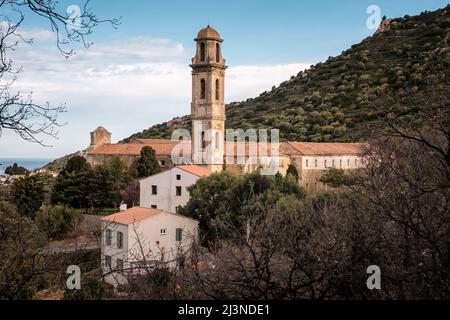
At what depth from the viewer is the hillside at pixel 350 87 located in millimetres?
61250

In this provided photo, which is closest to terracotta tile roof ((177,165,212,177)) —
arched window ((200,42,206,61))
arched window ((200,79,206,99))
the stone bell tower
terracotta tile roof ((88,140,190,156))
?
the stone bell tower

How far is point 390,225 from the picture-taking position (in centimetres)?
1039

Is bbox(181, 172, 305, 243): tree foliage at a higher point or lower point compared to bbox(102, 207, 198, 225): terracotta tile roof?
higher

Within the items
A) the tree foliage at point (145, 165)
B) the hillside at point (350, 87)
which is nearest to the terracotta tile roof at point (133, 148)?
the tree foliage at point (145, 165)

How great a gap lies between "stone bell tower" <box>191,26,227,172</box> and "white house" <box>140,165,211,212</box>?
3227 millimetres

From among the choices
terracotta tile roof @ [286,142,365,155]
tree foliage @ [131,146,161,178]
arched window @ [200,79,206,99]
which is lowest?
tree foliage @ [131,146,161,178]

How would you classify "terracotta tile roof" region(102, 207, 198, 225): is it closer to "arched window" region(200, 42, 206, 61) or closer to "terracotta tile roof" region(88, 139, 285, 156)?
"arched window" region(200, 42, 206, 61)

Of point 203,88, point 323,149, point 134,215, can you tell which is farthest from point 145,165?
point 134,215

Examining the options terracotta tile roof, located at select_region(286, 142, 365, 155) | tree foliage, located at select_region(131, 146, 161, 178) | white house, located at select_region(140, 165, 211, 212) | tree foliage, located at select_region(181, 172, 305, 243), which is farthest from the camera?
tree foliage, located at select_region(131, 146, 161, 178)

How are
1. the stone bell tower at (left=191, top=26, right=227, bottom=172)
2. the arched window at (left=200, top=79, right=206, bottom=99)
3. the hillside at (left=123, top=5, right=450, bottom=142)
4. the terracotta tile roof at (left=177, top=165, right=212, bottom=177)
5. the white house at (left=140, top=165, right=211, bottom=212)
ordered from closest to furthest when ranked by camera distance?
the terracotta tile roof at (left=177, top=165, right=212, bottom=177)
the white house at (left=140, top=165, right=211, bottom=212)
the stone bell tower at (left=191, top=26, right=227, bottom=172)
the arched window at (left=200, top=79, right=206, bottom=99)
the hillside at (left=123, top=5, right=450, bottom=142)

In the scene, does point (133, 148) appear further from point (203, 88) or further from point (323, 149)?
point (323, 149)

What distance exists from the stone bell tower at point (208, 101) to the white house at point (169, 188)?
323 cm

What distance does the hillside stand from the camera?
61.2 metres
